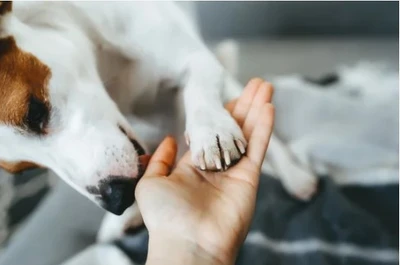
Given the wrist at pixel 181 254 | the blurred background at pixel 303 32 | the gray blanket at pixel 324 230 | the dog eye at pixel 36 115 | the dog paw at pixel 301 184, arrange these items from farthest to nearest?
the blurred background at pixel 303 32 → the dog paw at pixel 301 184 → the gray blanket at pixel 324 230 → the dog eye at pixel 36 115 → the wrist at pixel 181 254

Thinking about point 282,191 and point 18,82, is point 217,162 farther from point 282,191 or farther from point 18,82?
point 282,191

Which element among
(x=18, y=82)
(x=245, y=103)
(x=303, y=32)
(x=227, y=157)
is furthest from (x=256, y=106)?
(x=303, y=32)

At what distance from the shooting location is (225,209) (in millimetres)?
888

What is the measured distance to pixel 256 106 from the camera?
101 cm

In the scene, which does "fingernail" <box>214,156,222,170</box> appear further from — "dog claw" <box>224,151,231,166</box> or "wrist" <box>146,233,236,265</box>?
"wrist" <box>146,233,236,265</box>

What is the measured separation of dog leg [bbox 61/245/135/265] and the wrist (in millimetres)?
321

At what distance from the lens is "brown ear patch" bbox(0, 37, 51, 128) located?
3.05 feet

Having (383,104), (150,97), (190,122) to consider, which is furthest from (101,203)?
(383,104)

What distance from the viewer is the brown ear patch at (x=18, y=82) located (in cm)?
93

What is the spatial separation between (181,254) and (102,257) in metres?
0.40

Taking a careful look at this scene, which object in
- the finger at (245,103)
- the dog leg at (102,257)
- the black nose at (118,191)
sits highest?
the finger at (245,103)

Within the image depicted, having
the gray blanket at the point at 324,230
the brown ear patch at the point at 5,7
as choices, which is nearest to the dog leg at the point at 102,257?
the gray blanket at the point at 324,230

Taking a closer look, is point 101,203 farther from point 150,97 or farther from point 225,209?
point 150,97

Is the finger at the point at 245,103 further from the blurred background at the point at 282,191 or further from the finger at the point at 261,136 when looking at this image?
the blurred background at the point at 282,191
